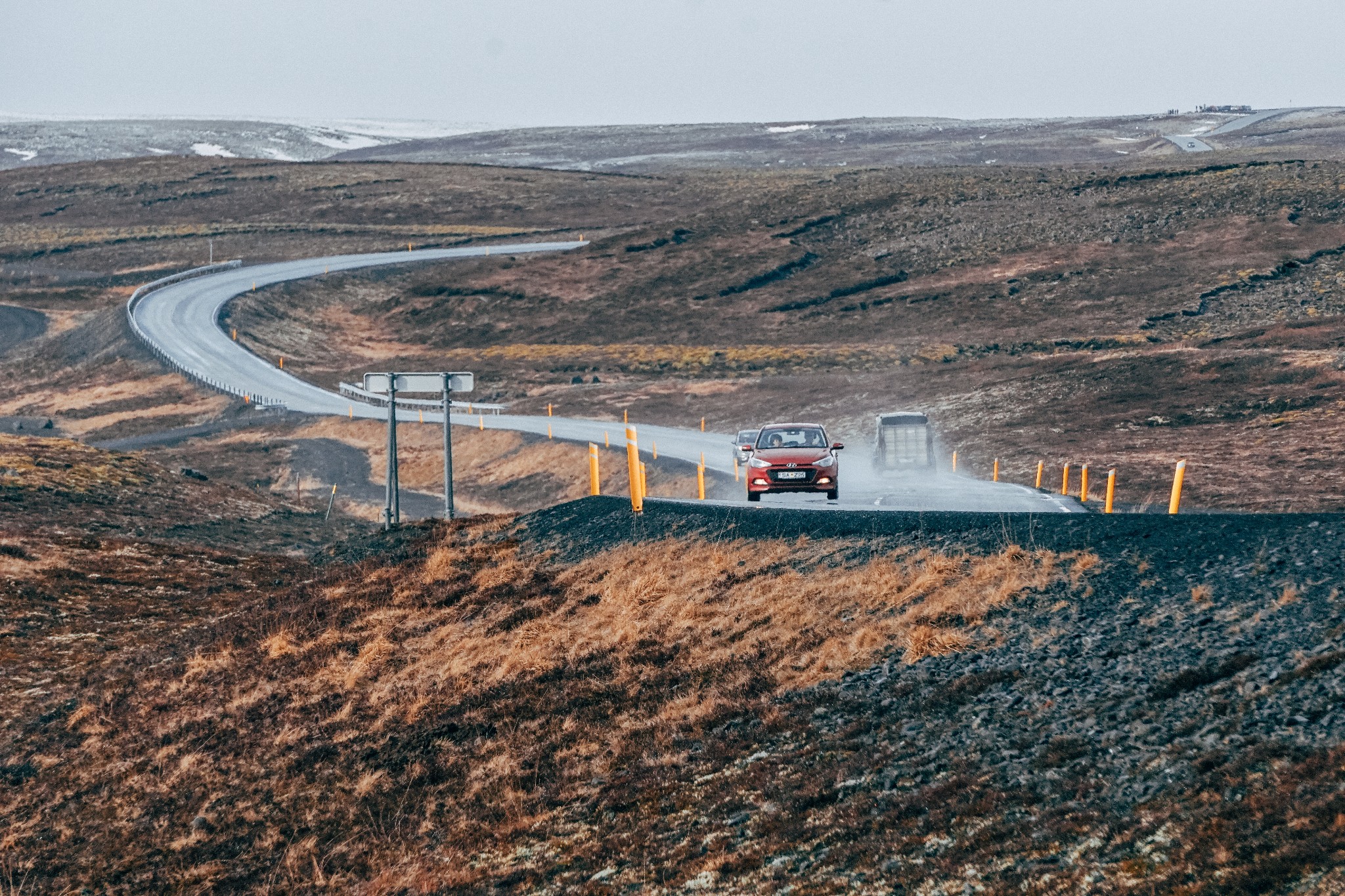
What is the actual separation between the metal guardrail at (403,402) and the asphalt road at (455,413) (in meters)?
0.57

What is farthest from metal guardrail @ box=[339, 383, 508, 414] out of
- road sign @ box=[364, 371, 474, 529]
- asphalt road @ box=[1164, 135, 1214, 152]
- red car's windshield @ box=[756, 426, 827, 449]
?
asphalt road @ box=[1164, 135, 1214, 152]

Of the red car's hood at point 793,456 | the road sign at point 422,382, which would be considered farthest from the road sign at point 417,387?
the red car's hood at point 793,456

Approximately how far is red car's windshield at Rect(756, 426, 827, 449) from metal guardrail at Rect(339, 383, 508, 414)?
1402 inches

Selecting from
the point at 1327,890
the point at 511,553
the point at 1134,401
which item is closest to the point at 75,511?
A: the point at 511,553

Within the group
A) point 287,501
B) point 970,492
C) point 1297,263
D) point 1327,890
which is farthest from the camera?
point 1297,263

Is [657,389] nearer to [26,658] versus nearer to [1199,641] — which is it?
[26,658]

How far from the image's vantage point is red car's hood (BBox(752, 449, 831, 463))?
79.4ft

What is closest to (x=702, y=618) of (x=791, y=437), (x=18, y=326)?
(x=791, y=437)

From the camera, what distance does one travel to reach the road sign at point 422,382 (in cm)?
2472

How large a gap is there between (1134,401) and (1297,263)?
97.8 ft

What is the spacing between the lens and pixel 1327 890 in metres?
7.38

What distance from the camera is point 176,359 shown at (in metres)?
73.1

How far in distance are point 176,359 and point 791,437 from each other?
186 feet

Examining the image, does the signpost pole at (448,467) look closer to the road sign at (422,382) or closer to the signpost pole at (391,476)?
the road sign at (422,382)
